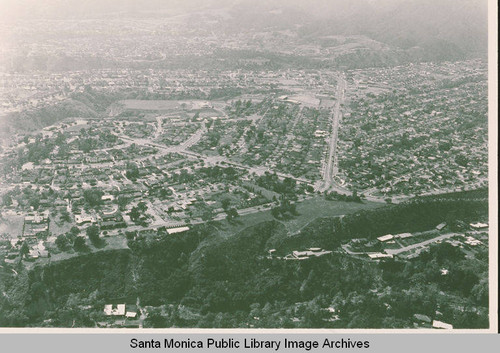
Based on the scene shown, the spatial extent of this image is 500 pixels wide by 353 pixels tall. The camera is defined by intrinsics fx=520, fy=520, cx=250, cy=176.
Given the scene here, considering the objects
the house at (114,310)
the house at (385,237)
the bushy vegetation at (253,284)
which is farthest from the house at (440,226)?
the house at (114,310)

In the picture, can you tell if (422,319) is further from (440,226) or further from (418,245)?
(440,226)

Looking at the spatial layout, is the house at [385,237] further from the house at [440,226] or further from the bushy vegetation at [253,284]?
the house at [440,226]

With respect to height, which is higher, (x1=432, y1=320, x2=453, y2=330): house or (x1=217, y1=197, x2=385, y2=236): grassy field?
(x1=217, y1=197, x2=385, y2=236): grassy field

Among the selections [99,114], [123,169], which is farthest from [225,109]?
[123,169]

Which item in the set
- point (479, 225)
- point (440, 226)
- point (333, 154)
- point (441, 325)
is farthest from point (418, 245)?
point (333, 154)

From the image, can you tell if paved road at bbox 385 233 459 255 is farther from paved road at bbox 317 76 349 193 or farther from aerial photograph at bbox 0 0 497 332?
paved road at bbox 317 76 349 193

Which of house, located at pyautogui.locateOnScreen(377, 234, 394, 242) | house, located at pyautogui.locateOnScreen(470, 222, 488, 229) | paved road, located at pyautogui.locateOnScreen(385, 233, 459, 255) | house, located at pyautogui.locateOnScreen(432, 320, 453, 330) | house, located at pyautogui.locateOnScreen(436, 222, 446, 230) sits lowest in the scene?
house, located at pyautogui.locateOnScreen(432, 320, 453, 330)

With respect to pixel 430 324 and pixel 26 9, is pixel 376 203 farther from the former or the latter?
pixel 26 9

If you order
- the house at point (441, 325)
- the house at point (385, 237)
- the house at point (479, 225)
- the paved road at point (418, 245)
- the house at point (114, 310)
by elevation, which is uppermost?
the house at point (114, 310)

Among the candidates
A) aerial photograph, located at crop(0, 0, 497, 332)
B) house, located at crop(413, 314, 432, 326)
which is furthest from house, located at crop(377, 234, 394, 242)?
house, located at crop(413, 314, 432, 326)
